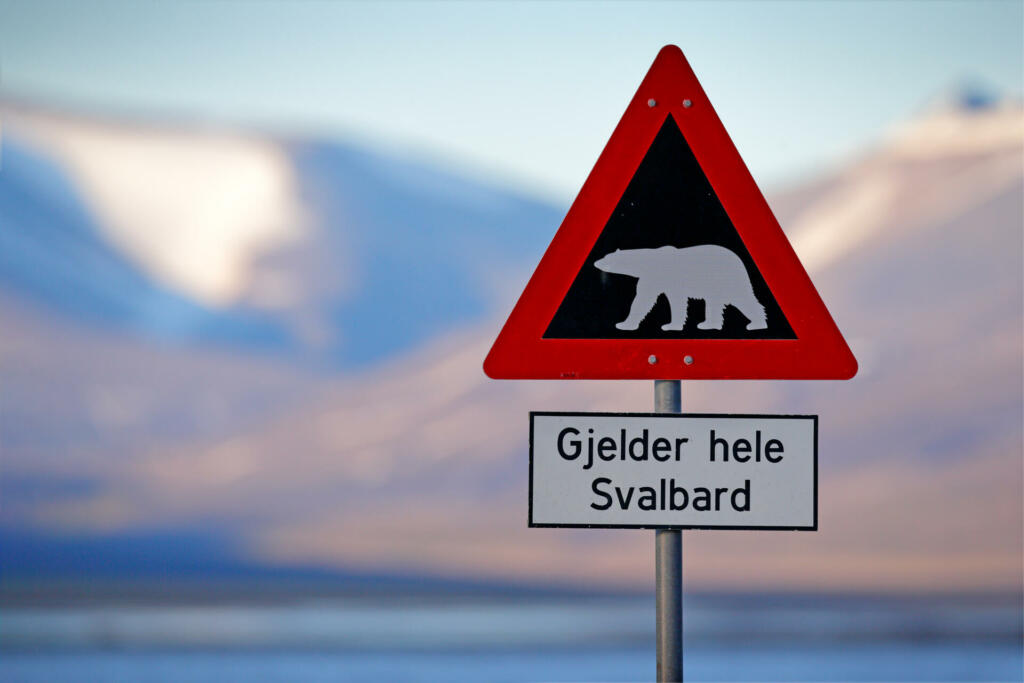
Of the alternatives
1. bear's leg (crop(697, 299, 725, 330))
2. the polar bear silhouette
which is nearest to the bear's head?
the polar bear silhouette

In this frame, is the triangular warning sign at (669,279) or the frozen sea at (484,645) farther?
the frozen sea at (484,645)

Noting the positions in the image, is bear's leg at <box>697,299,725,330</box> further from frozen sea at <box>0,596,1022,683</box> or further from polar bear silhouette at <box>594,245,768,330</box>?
frozen sea at <box>0,596,1022,683</box>

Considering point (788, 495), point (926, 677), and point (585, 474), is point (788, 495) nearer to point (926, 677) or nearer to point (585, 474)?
point (585, 474)

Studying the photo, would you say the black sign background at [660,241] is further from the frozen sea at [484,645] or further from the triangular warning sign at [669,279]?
the frozen sea at [484,645]

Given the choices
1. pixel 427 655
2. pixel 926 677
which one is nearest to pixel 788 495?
pixel 926 677

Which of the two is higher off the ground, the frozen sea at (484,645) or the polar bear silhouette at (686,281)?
the polar bear silhouette at (686,281)

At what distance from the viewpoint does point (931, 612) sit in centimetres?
430

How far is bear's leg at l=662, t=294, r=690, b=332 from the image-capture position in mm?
1779

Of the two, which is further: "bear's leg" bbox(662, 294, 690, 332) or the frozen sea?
the frozen sea

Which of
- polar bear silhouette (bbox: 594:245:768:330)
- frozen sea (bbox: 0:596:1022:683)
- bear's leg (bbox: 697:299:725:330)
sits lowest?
frozen sea (bbox: 0:596:1022:683)

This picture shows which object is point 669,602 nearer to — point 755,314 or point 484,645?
point 755,314

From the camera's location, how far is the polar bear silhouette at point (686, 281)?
1777mm

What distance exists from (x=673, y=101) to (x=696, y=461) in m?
0.54

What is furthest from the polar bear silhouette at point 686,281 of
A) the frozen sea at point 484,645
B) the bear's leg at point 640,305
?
the frozen sea at point 484,645
